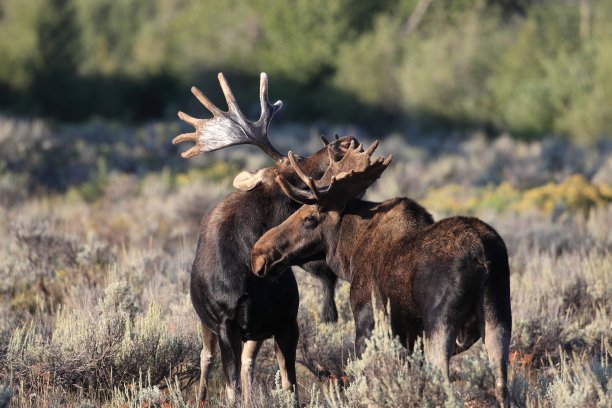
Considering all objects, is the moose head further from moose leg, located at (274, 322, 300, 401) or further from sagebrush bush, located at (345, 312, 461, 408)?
sagebrush bush, located at (345, 312, 461, 408)

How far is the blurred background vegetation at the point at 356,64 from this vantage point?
120 feet

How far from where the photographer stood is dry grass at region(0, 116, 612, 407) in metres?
6.01

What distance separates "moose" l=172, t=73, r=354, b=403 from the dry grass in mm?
281

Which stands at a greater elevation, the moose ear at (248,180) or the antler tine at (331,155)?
the moose ear at (248,180)

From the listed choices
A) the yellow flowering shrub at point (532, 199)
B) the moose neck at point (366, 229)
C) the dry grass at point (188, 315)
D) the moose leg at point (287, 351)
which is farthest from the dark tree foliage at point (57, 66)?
the moose neck at point (366, 229)

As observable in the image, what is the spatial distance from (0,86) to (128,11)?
3645 cm

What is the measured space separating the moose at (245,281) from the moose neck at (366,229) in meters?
0.41

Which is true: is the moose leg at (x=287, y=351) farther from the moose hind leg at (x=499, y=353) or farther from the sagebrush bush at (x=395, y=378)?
the moose hind leg at (x=499, y=353)

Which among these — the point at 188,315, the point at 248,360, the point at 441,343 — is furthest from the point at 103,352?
the point at 441,343

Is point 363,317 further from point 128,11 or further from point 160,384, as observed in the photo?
point 128,11

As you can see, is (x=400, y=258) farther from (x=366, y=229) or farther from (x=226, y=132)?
(x=226, y=132)

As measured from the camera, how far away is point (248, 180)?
709cm

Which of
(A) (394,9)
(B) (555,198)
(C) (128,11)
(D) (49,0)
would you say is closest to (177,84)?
(D) (49,0)

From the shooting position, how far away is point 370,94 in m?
42.1
